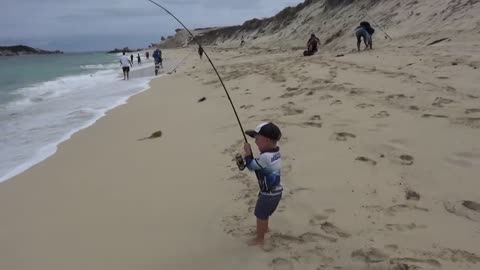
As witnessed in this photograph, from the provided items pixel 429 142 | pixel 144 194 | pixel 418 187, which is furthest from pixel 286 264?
pixel 429 142

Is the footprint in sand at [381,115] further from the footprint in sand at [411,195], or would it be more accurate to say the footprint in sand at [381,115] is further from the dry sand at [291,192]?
the footprint in sand at [411,195]

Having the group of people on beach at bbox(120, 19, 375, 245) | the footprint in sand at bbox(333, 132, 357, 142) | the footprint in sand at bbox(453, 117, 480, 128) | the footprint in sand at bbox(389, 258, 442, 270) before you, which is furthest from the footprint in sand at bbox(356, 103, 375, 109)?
the footprint in sand at bbox(389, 258, 442, 270)

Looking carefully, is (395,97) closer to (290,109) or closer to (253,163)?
(290,109)

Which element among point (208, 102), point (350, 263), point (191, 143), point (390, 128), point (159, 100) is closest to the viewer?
point (350, 263)

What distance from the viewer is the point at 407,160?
4246 millimetres

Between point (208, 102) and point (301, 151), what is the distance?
4690 mm

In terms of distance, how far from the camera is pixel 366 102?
633 cm

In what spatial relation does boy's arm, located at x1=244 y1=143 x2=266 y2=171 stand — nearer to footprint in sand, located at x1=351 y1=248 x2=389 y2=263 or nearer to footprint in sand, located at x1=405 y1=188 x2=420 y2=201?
footprint in sand, located at x1=351 y1=248 x2=389 y2=263

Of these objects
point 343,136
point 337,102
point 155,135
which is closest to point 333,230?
point 343,136

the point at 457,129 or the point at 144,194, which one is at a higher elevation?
the point at 457,129

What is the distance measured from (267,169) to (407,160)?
1788mm

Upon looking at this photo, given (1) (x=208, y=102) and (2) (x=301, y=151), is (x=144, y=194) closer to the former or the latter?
(2) (x=301, y=151)

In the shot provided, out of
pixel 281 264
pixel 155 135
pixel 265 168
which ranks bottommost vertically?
pixel 155 135

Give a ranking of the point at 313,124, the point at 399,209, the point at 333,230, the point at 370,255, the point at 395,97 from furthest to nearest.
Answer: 1. the point at 395,97
2. the point at 313,124
3. the point at 399,209
4. the point at 333,230
5. the point at 370,255
